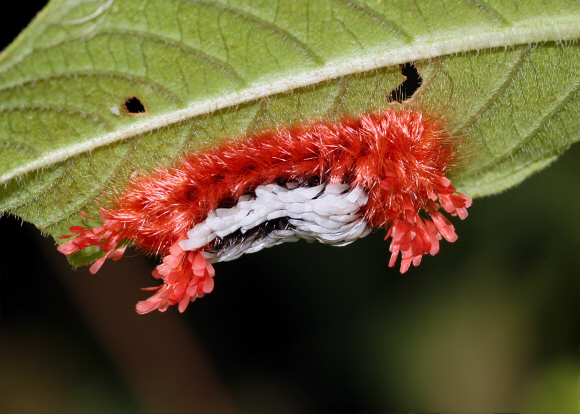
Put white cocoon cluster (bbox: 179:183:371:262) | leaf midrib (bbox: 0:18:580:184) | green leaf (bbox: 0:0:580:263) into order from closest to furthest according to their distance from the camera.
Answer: green leaf (bbox: 0:0:580:263), leaf midrib (bbox: 0:18:580:184), white cocoon cluster (bbox: 179:183:371:262)

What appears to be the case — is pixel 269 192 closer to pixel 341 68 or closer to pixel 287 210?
pixel 287 210

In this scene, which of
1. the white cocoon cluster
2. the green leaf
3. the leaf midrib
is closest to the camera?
the green leaf

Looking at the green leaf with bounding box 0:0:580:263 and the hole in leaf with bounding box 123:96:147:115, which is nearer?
the green leaf with bounding box 0:0:580:263

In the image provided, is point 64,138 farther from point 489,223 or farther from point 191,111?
point 489,223

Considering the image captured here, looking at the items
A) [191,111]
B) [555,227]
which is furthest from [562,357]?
[191,111]

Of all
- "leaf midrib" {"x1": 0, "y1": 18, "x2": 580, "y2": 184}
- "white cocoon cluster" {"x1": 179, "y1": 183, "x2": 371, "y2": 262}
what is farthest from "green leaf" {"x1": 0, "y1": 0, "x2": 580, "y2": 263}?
"white cocoon cluster" {"x1": 179, "y1": 183, "x2": 371, "y2": 262}

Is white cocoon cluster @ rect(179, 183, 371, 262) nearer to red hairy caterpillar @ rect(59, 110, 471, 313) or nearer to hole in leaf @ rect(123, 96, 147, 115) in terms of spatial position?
red hairy caterpillar @ rect(59, 110, 471, 313)

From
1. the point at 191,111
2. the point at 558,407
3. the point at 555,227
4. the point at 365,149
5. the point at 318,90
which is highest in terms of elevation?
the point at 191,111
